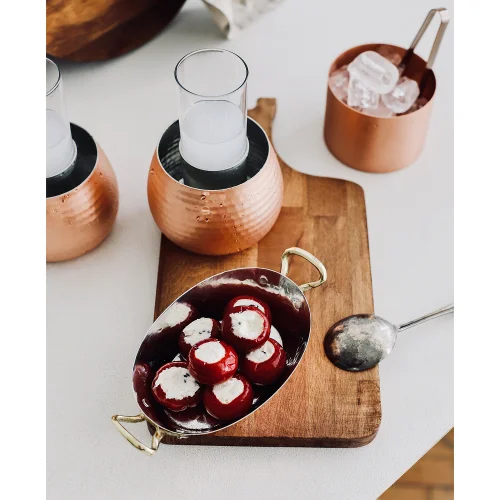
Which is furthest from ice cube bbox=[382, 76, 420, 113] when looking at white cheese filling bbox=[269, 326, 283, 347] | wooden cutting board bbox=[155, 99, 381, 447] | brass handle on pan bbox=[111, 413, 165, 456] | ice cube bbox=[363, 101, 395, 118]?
brass handle on pan bbox=[111, 413, 165, 456]

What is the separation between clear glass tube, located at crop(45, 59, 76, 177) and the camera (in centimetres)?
72

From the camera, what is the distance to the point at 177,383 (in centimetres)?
63

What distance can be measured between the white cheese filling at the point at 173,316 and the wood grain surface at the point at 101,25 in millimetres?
466

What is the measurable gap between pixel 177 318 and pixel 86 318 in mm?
145

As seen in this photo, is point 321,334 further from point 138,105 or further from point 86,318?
point 138,105

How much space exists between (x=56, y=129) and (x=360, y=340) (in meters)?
0.40

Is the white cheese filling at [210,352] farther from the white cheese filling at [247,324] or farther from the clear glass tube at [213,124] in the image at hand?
the clear glass tube at [213,124]

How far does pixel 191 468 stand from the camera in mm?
670

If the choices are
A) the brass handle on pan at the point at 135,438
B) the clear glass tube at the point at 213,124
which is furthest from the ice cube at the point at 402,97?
the brass handle on pan at the point at 135,438

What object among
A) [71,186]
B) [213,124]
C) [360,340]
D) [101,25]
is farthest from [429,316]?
[101,25]

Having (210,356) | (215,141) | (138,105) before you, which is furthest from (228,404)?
(138,105)

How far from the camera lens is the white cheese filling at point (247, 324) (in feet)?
2.11

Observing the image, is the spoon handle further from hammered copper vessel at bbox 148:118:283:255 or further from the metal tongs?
the metal tongs

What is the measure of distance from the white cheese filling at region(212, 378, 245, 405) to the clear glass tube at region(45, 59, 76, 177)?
31cm
